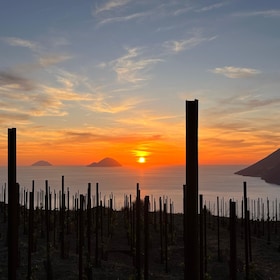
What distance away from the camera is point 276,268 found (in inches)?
981

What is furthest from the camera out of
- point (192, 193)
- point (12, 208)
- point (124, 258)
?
point (124, 258)

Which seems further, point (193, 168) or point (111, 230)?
point (111, 230)

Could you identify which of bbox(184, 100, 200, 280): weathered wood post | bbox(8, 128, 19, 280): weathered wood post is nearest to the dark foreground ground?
bbox(8, 128, 19, 280): weathered wood post

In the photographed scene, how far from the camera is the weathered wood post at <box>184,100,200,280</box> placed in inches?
189

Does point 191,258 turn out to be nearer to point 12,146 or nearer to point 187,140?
point 187,140

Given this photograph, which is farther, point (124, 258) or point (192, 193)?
point (124, 258)

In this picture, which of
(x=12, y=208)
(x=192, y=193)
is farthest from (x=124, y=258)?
(x=192, y=193)

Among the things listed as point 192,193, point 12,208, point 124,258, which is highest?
point 192,193

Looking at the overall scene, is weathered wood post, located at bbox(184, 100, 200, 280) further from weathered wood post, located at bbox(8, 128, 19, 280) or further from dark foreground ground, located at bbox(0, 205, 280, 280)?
dark foreground ground, located at bbox(0, 205, 280, 280)

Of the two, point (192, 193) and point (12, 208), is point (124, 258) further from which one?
point (192, 193)

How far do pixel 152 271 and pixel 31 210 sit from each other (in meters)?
10.4

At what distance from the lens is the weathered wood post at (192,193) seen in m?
4.80

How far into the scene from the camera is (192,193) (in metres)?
4.88

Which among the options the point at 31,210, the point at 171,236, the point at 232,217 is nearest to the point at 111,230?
the point at 171,236
